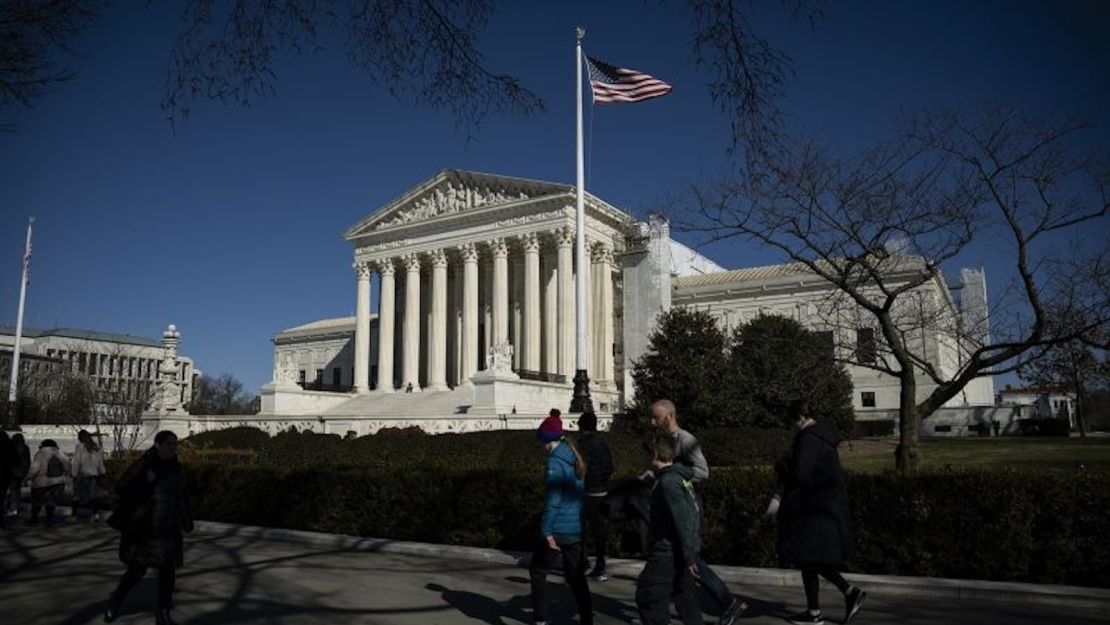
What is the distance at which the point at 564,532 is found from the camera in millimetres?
6324

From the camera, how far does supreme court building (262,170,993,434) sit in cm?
4919

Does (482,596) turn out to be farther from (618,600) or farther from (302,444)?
(302,444)

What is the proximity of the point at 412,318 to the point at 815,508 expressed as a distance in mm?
51407

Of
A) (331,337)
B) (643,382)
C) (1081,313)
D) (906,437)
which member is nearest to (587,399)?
(643,382)

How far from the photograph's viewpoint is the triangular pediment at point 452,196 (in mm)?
51656

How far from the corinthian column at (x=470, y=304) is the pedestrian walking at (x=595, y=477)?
44.0 metres

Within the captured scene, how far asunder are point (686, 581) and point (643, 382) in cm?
2622

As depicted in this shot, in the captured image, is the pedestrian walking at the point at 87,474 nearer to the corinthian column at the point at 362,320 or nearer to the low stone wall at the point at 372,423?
the low stone wall at the point at 372,423

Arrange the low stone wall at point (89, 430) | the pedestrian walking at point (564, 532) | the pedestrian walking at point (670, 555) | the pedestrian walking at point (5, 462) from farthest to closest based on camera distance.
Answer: the low stone wall at point (89, 430), the pedestrian walking at point (5, 462), the pedestrian walking at point (564, 532), the pedestrian walking at point (670, 555)

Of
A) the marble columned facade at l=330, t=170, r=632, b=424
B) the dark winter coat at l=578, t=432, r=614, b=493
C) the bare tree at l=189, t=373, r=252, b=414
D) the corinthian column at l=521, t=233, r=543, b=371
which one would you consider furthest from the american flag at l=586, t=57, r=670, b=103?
the bare tree at l=189, t=373, r=252, b=414

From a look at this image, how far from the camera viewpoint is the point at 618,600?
779 cm

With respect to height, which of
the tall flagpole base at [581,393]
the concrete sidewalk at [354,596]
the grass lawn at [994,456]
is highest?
the tall flagpole base at [581,393]

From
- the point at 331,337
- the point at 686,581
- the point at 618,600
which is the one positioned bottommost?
the point at 618,600

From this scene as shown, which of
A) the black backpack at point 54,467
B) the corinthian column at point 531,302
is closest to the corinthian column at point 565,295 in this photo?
the corinthian column at point 531,302
